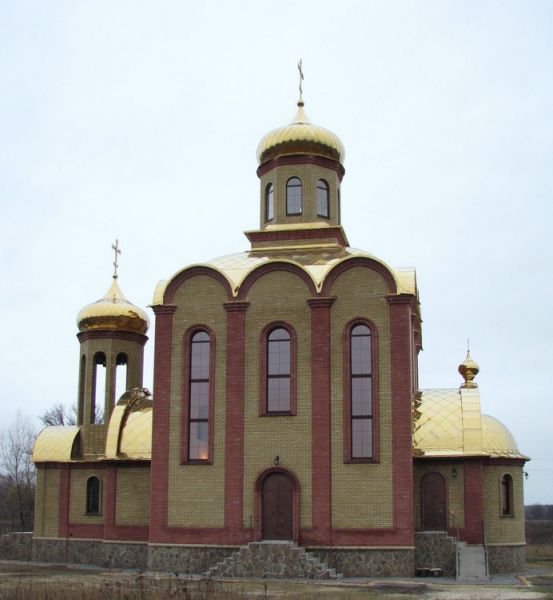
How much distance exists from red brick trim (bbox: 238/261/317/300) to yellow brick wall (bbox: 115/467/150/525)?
6.10m

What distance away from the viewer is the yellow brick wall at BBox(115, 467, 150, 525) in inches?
1062

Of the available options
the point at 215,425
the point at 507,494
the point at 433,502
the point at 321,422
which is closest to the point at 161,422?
the point at 215,425

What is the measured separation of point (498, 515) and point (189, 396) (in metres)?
8.68

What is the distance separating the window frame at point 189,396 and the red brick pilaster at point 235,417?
1.50ft

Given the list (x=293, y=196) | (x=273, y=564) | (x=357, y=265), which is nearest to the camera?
(x=273, y=564)

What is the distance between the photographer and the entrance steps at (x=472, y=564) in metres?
23.2

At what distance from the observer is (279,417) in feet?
80.0

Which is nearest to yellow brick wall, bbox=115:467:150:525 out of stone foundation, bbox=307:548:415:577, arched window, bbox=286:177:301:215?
stone foundation, bbox=307:548:415:577

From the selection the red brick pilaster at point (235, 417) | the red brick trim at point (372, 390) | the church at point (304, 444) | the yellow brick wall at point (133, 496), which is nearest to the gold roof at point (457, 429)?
the church at point (304, 444)

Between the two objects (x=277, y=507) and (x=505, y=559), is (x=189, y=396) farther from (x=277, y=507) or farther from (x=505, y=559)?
(x=505, y=559)

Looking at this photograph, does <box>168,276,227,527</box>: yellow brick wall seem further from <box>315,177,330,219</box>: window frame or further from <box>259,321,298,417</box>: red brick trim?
<box>315,177,330,219</box>: window frame

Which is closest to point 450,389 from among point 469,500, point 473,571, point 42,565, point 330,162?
point 469,500

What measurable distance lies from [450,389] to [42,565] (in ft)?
41.3

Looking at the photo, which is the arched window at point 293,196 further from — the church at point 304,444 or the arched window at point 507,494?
the arched window at point 507,494
